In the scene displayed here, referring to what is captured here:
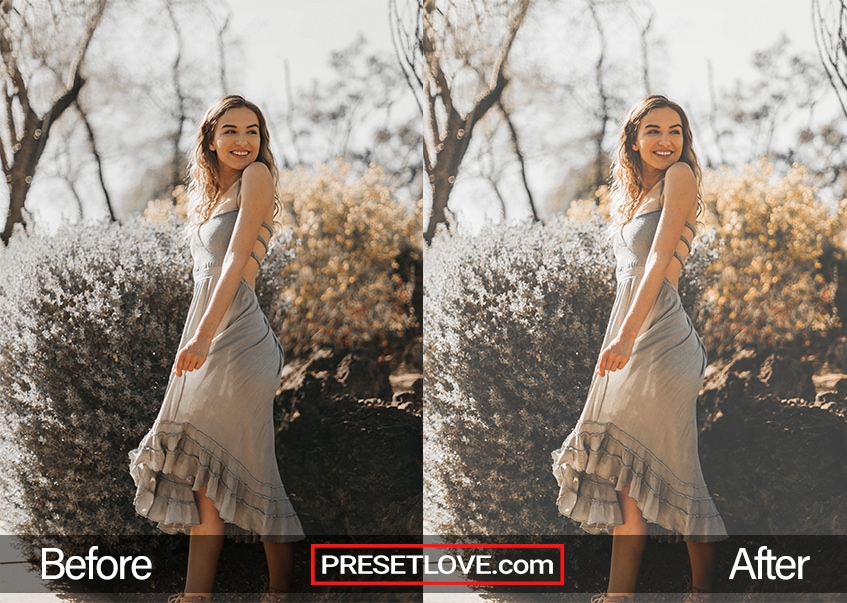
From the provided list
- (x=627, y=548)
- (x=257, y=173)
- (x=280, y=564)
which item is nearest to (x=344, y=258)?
(x=257, y=173)

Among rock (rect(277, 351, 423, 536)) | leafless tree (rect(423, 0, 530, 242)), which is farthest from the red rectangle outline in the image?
leafless tree (rect(423, 0, 530, 242))

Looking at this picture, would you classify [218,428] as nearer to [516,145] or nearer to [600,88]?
[516,145]

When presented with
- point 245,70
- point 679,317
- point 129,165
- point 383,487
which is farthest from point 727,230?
point 129,165

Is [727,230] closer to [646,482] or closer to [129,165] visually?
[646,482]

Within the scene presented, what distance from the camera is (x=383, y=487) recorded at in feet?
12.8

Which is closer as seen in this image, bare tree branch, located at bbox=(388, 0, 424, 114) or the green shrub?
the green shrub

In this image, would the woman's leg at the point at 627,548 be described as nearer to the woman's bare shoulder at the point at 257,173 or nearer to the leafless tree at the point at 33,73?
the woman's bare shoulder at the point at 257,173

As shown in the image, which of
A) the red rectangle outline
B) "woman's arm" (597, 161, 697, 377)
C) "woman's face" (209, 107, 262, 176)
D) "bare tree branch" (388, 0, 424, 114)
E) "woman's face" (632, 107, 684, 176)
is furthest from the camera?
"bare tree branch" (388, 0, 424, 114)

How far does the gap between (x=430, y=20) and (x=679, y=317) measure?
6.22 ft

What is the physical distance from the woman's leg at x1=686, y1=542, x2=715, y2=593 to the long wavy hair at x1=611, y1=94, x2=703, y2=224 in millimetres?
1528

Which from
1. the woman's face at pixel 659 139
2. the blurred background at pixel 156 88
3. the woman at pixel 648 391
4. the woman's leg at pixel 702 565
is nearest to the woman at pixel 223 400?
the blurred background at pixel 156 88

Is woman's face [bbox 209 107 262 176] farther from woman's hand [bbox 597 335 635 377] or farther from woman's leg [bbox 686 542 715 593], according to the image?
woman's leg [bbox 686 542 715 593]

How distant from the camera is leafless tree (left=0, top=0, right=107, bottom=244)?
388 centimetres

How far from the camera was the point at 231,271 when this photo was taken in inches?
141
